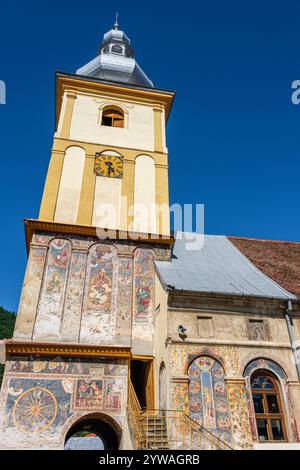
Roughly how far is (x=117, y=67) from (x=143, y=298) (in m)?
15.8

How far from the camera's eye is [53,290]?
44.5ft

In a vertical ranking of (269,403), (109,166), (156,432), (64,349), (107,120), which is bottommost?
(156,432)

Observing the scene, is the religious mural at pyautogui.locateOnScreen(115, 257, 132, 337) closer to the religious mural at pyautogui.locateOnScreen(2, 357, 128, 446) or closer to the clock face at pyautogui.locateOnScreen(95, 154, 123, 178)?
the religious mural at pyautogui.locateOnScreen(2, 357, 128, 446)

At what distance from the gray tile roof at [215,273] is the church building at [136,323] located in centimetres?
10

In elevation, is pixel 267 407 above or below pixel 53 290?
below

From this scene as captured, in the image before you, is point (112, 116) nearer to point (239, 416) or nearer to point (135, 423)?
point (135, 423)

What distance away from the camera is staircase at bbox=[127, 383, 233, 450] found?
31.6 ft

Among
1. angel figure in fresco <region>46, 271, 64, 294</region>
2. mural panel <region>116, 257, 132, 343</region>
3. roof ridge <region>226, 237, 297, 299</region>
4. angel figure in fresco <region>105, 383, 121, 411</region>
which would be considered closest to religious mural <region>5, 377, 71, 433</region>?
angel figure in fresco <region>105, 383, 121, 411</region>

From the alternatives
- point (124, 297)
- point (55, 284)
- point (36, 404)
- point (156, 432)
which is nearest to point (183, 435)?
point (156, 432)

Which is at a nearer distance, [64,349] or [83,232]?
[64,349]

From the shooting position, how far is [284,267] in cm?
1655

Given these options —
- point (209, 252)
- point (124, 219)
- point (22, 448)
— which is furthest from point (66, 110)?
point (22, 448)

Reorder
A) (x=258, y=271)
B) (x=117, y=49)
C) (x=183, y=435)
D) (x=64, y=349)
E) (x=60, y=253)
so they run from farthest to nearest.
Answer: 1. (x=117, y=49)
2. (x=258, y=271)
3. (x=60, y=253)
4. (x=64, y=349)
5. (x=183, y=435)
